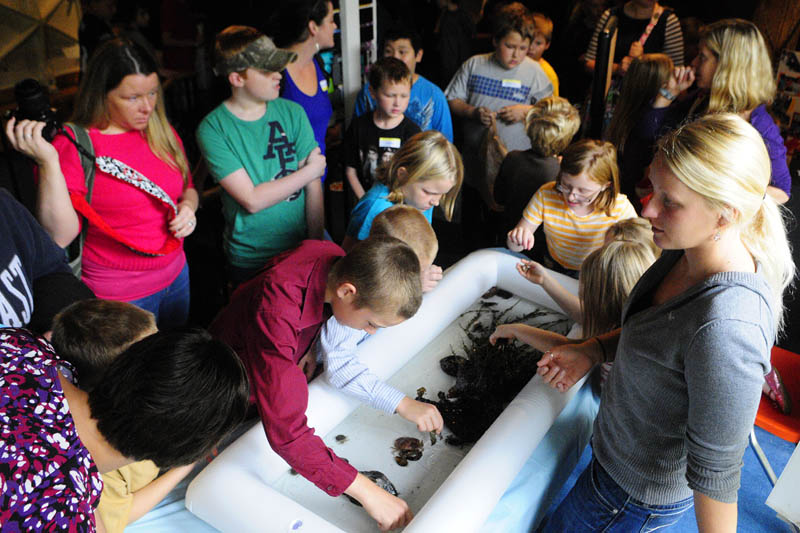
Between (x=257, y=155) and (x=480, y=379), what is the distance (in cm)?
107

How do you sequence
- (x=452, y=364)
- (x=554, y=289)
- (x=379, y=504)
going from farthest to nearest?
1. (x=554, y=289)
2. (x=452, y=364)
3. (x=379, y=504)

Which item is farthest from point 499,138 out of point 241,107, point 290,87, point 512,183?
point 241,107

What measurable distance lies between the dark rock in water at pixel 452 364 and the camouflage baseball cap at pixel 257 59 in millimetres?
1107

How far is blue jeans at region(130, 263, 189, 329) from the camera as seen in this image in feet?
5.97

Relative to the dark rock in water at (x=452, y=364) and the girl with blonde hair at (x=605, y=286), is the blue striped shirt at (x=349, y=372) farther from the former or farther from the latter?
the girl with blonde hair at (x=605, y=286)

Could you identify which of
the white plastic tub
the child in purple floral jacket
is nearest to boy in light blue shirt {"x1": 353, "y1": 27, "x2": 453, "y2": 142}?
the white plastic tub

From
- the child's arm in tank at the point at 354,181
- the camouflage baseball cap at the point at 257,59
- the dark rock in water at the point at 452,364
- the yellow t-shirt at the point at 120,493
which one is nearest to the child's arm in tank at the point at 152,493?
the yellow t-shirt at the point at 120,493

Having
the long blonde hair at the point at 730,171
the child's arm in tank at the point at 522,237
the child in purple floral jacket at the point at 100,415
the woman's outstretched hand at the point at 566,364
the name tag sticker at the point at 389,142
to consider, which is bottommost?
the child's arm in tank at the point at 522,237

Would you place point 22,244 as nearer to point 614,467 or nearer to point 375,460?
point 375,460

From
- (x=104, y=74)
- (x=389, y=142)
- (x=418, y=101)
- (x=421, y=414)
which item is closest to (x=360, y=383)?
(x=421, y=414)

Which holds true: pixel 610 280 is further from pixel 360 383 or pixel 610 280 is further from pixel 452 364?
pixel 360 383

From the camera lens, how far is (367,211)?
1997mm

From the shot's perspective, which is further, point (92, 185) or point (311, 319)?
point (92, 185)

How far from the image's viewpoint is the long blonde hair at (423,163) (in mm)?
1970
